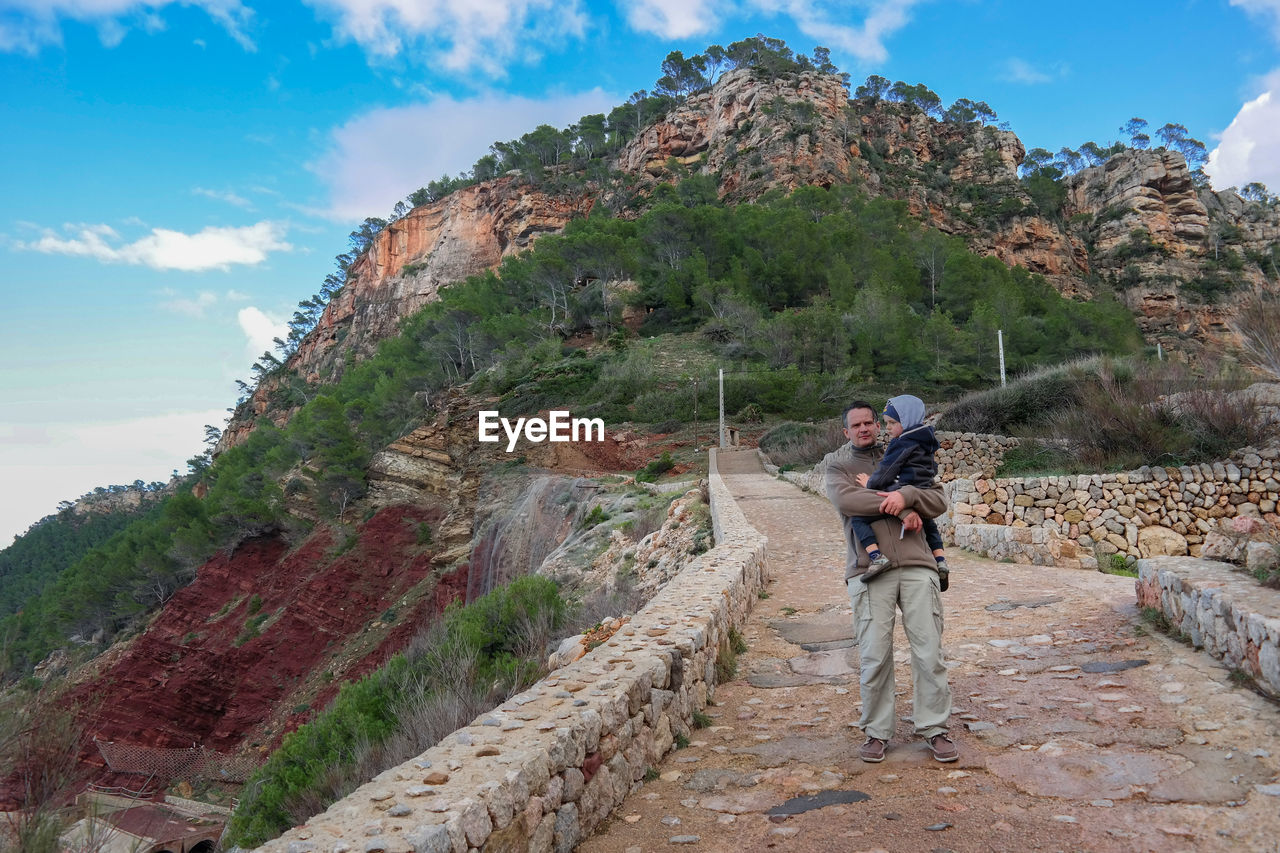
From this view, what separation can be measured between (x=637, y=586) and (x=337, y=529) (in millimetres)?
28390

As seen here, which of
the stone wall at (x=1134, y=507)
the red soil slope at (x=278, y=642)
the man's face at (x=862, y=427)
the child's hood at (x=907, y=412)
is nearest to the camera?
the child's hood at (x=907, y=412)

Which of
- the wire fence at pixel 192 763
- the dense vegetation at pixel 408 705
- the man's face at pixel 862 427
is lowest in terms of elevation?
the wire fence at pixel 192 763

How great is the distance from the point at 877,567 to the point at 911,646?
0.42m

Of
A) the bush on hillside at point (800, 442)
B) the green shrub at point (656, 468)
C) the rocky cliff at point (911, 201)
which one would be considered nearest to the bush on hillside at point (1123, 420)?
the bush on hillside at point (800, 442)

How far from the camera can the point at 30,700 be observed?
3.37 meters

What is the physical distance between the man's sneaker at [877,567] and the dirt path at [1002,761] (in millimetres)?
948

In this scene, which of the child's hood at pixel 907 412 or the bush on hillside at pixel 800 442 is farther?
the bush on hillside at pixel 800 442

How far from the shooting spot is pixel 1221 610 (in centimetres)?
434

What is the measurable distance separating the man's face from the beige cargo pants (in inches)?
30.1

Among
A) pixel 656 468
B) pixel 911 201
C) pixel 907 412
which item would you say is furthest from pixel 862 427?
pixel 911 201

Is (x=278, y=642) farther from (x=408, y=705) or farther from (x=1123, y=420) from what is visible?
(x=1123, y=420)

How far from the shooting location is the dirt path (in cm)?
285

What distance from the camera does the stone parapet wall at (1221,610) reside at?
3.79m

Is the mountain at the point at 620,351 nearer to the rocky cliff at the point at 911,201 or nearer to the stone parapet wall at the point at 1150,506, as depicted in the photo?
the rocky cliff at the point at 911,201
